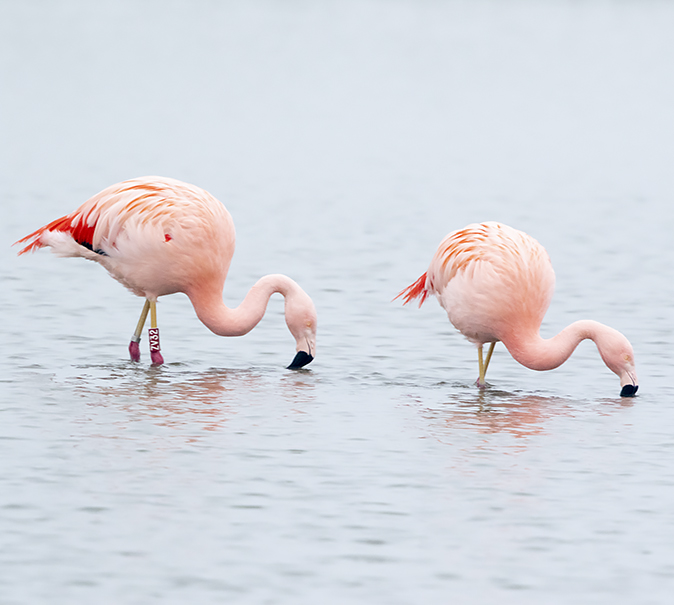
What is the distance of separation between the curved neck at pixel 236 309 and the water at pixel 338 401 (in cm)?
35

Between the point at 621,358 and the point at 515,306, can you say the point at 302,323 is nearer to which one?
the point at 515,306

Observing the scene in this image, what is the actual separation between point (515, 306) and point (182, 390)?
230cm

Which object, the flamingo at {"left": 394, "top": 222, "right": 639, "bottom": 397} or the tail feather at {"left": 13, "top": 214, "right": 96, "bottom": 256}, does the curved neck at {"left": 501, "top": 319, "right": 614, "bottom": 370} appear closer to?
the flamingo at {"left": 394, "top": 222, "right": 639, "bottom": 397}

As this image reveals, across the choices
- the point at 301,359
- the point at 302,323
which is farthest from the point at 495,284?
the point at 301,359

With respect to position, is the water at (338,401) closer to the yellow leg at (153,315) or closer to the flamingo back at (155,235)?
the yellow leg at (153,315)

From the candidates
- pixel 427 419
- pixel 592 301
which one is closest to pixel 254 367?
pixel 427 419

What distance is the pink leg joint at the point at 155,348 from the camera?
10.1 meters

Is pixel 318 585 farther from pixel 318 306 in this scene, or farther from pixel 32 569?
pixel 318 306

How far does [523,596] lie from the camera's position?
233 inches

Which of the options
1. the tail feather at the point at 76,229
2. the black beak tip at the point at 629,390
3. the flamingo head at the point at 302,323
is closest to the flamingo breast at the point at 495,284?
the black beak tip at the point at 629,390

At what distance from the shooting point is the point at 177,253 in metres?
9.88

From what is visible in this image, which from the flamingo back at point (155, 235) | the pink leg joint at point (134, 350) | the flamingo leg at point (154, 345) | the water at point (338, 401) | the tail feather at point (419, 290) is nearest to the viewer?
the water at point (338, 401)

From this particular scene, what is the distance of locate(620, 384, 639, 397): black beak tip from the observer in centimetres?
947

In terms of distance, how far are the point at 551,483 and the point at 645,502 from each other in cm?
51
